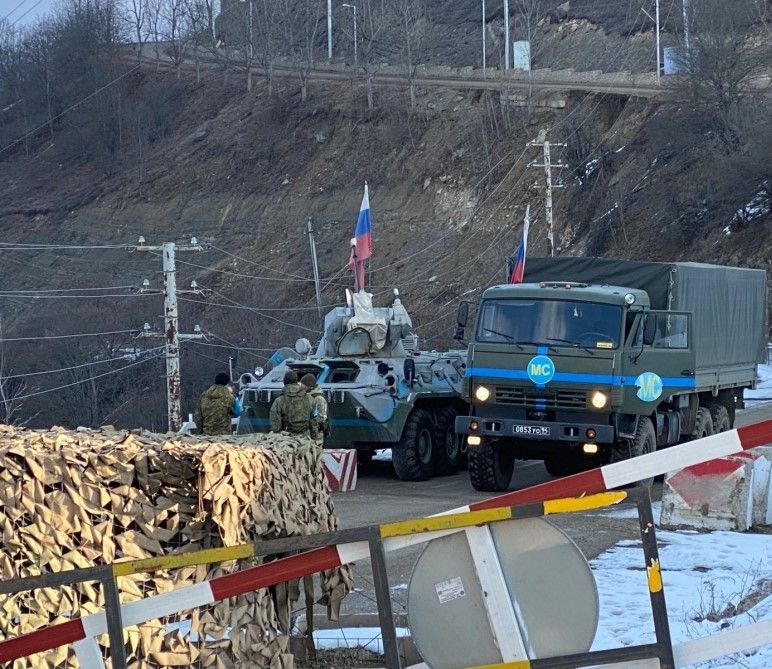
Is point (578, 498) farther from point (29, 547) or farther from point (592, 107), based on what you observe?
point (592, 107)

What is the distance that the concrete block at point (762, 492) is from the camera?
12.1m

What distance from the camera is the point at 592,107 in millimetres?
56438

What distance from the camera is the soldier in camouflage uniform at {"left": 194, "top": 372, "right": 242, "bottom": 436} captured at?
14.5 m

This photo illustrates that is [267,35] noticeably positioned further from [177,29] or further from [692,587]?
[692,587]

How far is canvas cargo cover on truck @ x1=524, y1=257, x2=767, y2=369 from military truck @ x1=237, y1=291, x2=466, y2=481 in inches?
82.1

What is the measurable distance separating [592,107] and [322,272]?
43.8 feet

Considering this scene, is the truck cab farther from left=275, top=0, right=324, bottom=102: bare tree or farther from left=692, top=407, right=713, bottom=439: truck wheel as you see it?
left=275, top=0, right=324, bottom=102: bare tree

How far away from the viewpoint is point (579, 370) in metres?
14.8

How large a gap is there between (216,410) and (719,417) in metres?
7.45

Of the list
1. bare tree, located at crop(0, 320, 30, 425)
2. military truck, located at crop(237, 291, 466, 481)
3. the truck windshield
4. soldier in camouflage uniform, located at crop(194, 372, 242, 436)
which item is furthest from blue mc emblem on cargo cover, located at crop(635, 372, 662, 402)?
bare tree, located at crop(0, 320, 30, 425)

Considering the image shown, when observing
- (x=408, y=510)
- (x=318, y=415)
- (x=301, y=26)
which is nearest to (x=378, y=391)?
(x=318, y=415)

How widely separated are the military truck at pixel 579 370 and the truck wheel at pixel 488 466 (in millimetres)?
12

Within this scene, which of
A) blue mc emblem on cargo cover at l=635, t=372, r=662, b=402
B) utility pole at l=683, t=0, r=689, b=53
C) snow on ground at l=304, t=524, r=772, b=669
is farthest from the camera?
utility pole at l=683, t=0, r=689, b=53

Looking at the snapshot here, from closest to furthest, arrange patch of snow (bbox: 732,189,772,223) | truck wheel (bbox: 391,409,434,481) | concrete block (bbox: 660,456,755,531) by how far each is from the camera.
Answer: concrete block (bbox: 660,456,755,531) → truck wheel (bbox: 391,409,434,481) → patch of snow (bbox: 732,189,772,223)
